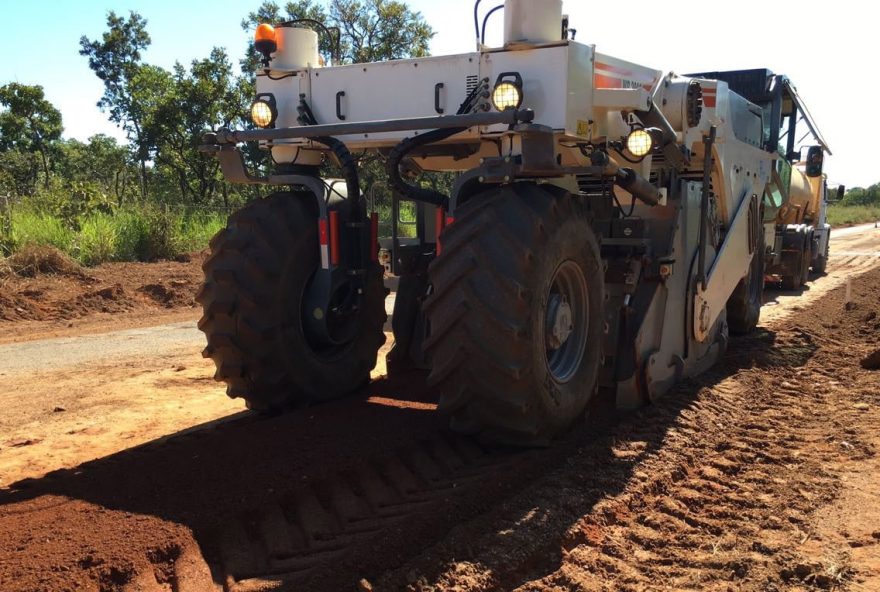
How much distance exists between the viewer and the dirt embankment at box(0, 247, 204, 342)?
10.1 metres

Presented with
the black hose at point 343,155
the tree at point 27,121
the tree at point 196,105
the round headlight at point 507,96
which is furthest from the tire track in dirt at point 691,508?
the tree at point 27,121

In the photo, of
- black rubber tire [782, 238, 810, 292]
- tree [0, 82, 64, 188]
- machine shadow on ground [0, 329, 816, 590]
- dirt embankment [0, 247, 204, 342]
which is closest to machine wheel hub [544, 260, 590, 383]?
machine shadow on ground [0, 329, 816, 590]

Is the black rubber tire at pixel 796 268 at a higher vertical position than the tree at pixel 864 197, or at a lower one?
lower

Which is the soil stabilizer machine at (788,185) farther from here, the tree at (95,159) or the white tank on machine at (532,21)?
the tree at (95,159)

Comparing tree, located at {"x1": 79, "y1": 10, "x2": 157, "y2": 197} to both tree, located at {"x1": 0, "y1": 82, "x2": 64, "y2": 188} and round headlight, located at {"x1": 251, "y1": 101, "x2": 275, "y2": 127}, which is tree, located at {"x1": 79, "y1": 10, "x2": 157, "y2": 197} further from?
round headlight, located at {"x1": 251, "y1": 101, "x2": 275, "y2": 127}

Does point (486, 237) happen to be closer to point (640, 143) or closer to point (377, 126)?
point (377, 126)

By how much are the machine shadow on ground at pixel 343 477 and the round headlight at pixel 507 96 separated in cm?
180

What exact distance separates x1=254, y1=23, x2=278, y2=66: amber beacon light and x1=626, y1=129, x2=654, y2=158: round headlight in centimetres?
226

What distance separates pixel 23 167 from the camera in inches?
984

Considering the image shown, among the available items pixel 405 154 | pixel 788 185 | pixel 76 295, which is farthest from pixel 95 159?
pixel 405 154

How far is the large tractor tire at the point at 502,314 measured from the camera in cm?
358

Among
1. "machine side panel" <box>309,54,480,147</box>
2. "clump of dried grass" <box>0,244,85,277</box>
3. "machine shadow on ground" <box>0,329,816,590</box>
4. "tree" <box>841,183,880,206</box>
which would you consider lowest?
"machine shadow on ground" <box>0,329,816,590</box>

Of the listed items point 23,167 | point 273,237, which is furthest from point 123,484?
point 23,167

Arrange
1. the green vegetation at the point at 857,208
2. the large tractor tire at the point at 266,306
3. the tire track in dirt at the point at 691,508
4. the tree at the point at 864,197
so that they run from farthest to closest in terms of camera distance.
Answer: the tree at the point at 864,197
the green vegetation at the point at 857,208
the large tractor tire at the point at 266,306
the tire track in dirt at the point at 691,508
